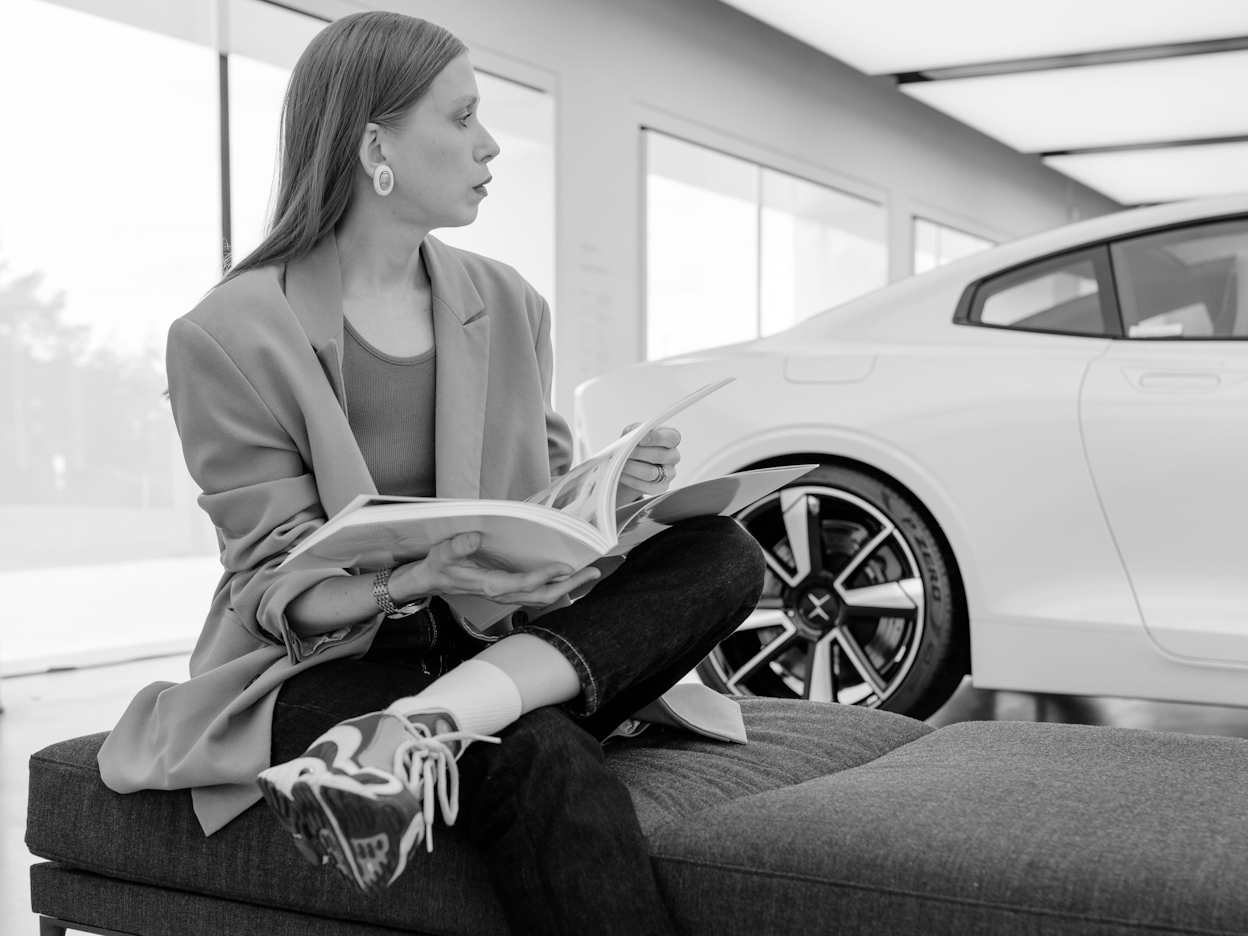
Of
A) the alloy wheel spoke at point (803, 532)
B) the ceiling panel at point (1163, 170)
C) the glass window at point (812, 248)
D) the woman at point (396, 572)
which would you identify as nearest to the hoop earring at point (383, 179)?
the woman at point (396, 572)

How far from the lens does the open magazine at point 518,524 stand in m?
1.17

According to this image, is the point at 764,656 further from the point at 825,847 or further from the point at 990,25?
the point at 990,25

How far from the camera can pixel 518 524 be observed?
3.92ft

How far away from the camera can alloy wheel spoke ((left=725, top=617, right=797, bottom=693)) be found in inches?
114

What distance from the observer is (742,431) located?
2.98m

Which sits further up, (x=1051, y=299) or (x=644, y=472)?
(x=1051, y=299)

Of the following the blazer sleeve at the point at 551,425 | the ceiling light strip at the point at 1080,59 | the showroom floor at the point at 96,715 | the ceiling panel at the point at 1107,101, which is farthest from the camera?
the ceiling panel at the point at 1107,101

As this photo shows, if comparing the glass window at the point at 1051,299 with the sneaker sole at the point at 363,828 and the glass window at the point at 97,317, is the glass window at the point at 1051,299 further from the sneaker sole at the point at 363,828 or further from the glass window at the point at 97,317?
the glass window at the point at 97,317

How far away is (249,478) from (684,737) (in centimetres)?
61

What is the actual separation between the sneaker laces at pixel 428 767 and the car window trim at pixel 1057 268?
6.65ft

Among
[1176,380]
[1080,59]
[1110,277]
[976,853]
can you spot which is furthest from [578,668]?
[1080,59]

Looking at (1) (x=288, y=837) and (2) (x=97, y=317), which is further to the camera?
(2) (x=97, y=317)

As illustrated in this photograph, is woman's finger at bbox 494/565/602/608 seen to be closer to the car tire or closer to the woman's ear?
the woman's ear

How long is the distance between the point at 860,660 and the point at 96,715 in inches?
89.2
